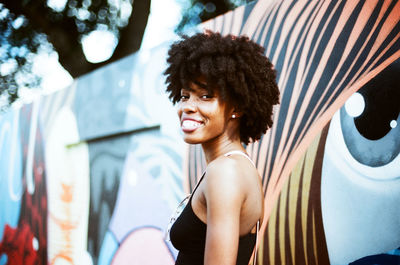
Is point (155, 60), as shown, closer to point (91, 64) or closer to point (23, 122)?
point (23, 122)

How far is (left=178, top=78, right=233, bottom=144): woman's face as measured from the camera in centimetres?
142

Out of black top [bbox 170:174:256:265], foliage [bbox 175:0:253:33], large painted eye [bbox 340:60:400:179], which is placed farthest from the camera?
foliage [bbox 175:0:253:33]

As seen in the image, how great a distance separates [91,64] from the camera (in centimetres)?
970

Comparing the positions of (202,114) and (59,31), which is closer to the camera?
(202,114)

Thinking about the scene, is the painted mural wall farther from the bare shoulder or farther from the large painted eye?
the bare shoulder

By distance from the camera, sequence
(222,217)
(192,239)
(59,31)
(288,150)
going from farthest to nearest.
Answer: (59,31), (288,150), (192,239), (222,217)

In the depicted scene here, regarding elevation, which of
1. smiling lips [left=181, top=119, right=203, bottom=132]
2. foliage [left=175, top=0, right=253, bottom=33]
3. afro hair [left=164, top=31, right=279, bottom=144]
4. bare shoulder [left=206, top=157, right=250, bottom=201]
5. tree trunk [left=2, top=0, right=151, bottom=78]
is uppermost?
foliage [left=175, top=0, right=253, bottom=33]

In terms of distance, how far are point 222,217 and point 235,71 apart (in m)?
0.59

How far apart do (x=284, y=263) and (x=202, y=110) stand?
1339 mm

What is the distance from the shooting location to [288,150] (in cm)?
237

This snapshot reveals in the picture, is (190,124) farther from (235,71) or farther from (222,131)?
(235,71)

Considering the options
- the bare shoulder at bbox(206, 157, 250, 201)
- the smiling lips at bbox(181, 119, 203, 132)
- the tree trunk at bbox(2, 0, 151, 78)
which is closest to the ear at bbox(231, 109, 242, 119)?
the smiling lips at bbox(181, 119, 203, 132)

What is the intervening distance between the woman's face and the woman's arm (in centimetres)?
27

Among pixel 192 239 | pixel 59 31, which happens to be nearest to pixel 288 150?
pixel 192 239
